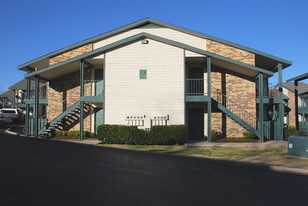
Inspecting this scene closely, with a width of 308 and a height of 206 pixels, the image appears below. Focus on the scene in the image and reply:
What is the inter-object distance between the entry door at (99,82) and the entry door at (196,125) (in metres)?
6.55

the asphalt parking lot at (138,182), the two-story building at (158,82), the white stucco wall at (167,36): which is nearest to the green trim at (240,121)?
the two-story building at (158,82)

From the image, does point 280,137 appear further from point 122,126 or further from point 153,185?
point 153,185

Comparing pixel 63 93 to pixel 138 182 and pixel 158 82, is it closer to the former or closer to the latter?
pixel 158 82

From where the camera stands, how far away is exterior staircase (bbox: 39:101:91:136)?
17438 mm

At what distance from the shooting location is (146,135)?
1462cm

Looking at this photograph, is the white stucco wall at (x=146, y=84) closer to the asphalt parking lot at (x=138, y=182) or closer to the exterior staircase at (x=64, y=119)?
the exterior staircase at (x=64, y=119)

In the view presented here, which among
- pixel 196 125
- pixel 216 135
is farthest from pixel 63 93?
pixel 216 135

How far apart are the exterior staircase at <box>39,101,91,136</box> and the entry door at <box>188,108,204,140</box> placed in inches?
288

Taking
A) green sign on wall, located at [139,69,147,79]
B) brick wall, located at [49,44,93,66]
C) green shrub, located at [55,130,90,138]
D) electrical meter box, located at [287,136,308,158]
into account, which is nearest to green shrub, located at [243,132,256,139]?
electrical meter box, located at [287,136,308,158]

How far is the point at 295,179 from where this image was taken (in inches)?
294

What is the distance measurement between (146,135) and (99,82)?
637 cm

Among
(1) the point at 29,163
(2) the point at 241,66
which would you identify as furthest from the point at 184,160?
(2) the point at 241,66

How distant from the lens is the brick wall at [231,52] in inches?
685

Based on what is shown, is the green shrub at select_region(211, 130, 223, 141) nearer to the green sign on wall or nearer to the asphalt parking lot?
the green sign on wall
